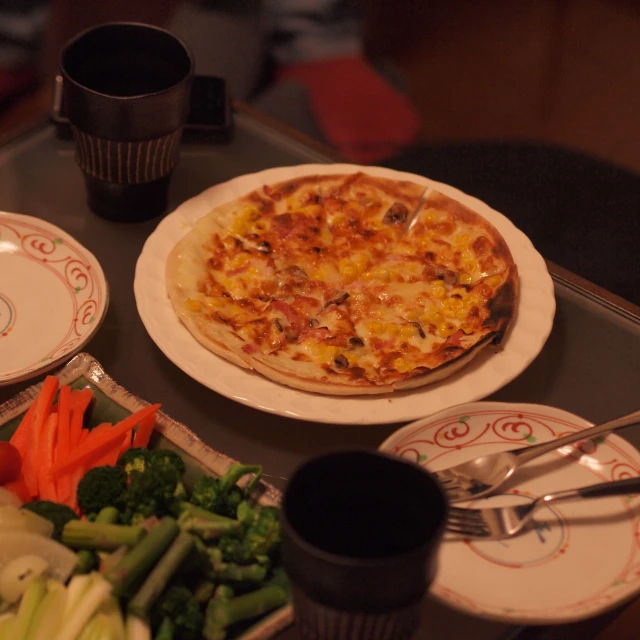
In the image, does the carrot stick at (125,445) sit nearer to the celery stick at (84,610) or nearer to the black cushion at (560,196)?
the celery stick at (84,610)

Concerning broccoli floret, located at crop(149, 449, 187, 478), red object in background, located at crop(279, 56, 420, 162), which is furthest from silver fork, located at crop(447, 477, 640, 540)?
red object in background, located at crop(279, 56, 420, 162)

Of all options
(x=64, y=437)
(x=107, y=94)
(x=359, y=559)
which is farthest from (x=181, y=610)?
(x=107, y=94)

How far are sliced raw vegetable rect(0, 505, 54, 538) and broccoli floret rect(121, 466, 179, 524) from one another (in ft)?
0.48

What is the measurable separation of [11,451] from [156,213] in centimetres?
120

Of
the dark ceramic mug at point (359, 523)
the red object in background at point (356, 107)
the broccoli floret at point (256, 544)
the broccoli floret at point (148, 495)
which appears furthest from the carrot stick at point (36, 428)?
the red object in background at point (356, 107)

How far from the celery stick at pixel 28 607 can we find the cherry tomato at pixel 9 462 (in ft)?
1.06

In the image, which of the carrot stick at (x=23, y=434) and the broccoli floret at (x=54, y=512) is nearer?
the broccoli floret at (x=54, y=512)

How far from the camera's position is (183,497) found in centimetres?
176

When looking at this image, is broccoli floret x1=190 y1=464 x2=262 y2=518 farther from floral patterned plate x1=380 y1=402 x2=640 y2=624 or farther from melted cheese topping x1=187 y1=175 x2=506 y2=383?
melted cheese topping x1=187 y1=175 x2=506 y2=383

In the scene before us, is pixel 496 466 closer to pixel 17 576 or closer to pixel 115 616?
pixel 115 616

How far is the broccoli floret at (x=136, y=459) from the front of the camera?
1.79m

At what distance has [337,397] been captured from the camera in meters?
2.16

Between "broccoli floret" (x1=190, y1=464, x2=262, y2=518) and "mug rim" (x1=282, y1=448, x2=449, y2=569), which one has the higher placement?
"mug rim" (x1=282, y1=448, x2=449, y2=569)

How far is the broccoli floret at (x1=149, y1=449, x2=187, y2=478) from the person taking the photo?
1.78m
